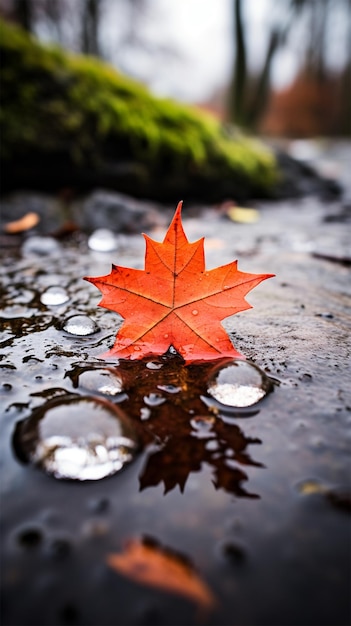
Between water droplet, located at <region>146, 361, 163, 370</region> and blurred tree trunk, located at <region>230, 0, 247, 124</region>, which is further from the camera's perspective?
blurred tree trunk, located at <region>230, 0, 247, 124</region>

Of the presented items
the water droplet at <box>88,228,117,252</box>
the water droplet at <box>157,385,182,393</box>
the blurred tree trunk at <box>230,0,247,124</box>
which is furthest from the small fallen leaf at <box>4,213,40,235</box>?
the blurred tree trunk at <box>230,0,247,124</box>

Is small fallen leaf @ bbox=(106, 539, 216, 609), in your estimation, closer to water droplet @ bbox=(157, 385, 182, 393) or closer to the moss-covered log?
water droplet @ bbox=(157, 385, 182, 393)

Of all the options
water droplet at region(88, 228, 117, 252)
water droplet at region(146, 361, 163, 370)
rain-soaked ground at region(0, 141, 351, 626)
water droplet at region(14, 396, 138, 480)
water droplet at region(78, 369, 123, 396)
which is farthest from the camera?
water droplet at region(88, 228, 117, 252)

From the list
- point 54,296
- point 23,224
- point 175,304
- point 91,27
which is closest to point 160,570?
point 175,304

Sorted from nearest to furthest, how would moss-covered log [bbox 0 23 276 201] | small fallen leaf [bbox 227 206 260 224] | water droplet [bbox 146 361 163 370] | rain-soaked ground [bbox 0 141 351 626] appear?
rain-soaked ground [bbox 0 141 351 626], water droplet [bbox 146 361 163 370], moss-covered log [bbox 0 23 276 201], small fallen leaf [bbox 227 206 260 224]

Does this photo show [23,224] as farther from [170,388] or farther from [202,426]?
[202,426]

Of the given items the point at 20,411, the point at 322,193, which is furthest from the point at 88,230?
the point at 322,193

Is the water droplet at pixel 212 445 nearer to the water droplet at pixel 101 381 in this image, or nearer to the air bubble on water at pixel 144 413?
the air bubble on water at pixel 144 413

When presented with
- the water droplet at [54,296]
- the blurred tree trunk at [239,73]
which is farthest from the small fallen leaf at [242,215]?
the blurred tree trunk at [239,73]
